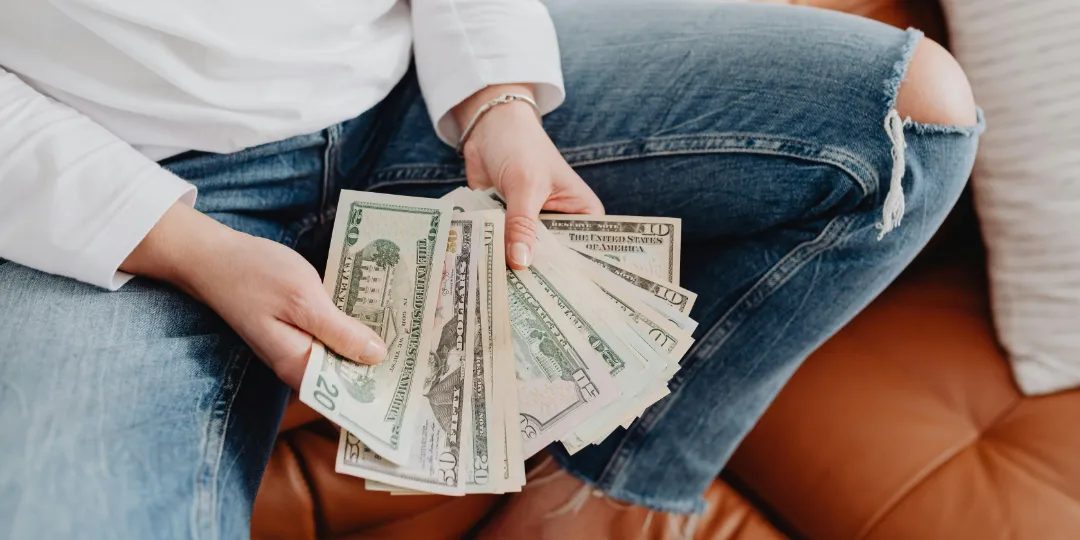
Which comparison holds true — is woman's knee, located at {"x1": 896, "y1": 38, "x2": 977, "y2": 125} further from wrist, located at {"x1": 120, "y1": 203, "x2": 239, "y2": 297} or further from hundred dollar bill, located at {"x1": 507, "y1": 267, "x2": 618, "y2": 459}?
wrist, located at {"x1": 120, "y1": 203, "x2": 239, "y2": 297}

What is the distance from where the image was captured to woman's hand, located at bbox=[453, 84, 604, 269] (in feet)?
2.27

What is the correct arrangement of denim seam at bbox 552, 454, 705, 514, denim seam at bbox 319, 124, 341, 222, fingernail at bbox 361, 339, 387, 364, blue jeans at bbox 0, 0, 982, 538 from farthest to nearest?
denim seam at bbox 552, 454, 705, 514
denim seam at bbox 319, 124, 341, 222
fingernail at bbox 361, 339, 387, 364
blue jeans at bbox 0, 0, 982, 538

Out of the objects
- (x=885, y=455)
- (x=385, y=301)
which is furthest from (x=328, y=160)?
(x=885, y=455)

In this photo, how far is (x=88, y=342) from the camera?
1.80ft

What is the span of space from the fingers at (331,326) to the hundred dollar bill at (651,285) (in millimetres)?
252

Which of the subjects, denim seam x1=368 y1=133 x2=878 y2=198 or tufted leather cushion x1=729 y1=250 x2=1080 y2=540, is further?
tufted leather cushion x1=729 y1=250 x2=1080 y2=540

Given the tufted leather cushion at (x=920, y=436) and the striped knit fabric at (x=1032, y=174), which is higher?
the striped knit fabric at (x=1032, y=174)

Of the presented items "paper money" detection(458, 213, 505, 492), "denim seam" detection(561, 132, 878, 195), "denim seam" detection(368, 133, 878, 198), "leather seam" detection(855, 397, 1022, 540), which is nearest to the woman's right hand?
"paper money" detection(458, 213, 505, 492)

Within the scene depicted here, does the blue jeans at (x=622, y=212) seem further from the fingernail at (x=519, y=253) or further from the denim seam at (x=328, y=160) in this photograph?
the fingernail at (x=519, y=253)

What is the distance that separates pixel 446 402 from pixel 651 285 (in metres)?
0.25

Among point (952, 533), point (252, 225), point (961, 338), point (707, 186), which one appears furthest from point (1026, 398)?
point (252, 225)

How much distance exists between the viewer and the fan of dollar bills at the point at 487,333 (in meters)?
0.63

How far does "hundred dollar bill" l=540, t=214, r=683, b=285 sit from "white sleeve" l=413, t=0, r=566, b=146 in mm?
142

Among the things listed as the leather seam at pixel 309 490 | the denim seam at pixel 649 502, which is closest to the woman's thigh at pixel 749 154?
the denim seam at pixel 649 502
